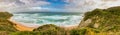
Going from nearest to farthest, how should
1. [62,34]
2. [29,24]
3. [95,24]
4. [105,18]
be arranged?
[62,34] → [95,24] → [105,18] → [29,24]

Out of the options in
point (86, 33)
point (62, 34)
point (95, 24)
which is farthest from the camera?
point (95, 24)

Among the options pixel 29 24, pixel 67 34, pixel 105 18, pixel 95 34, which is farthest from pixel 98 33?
pixel 29 24

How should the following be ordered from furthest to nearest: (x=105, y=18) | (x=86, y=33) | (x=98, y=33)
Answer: (x=105, y=18), (x=98, y=33), (x=86, y=33)

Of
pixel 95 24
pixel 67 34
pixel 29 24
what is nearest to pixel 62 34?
pixel 67 34

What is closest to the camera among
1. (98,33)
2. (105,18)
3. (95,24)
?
(98,33)

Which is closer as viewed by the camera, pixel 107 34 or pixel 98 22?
pixel 107 34

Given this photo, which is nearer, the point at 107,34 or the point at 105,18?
the point at 107,34

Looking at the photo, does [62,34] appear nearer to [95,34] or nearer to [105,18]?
[95,34]

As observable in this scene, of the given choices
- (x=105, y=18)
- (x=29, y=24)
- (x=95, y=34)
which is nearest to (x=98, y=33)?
(x=95, y=34)

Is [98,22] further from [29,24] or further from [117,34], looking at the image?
[29,24]
